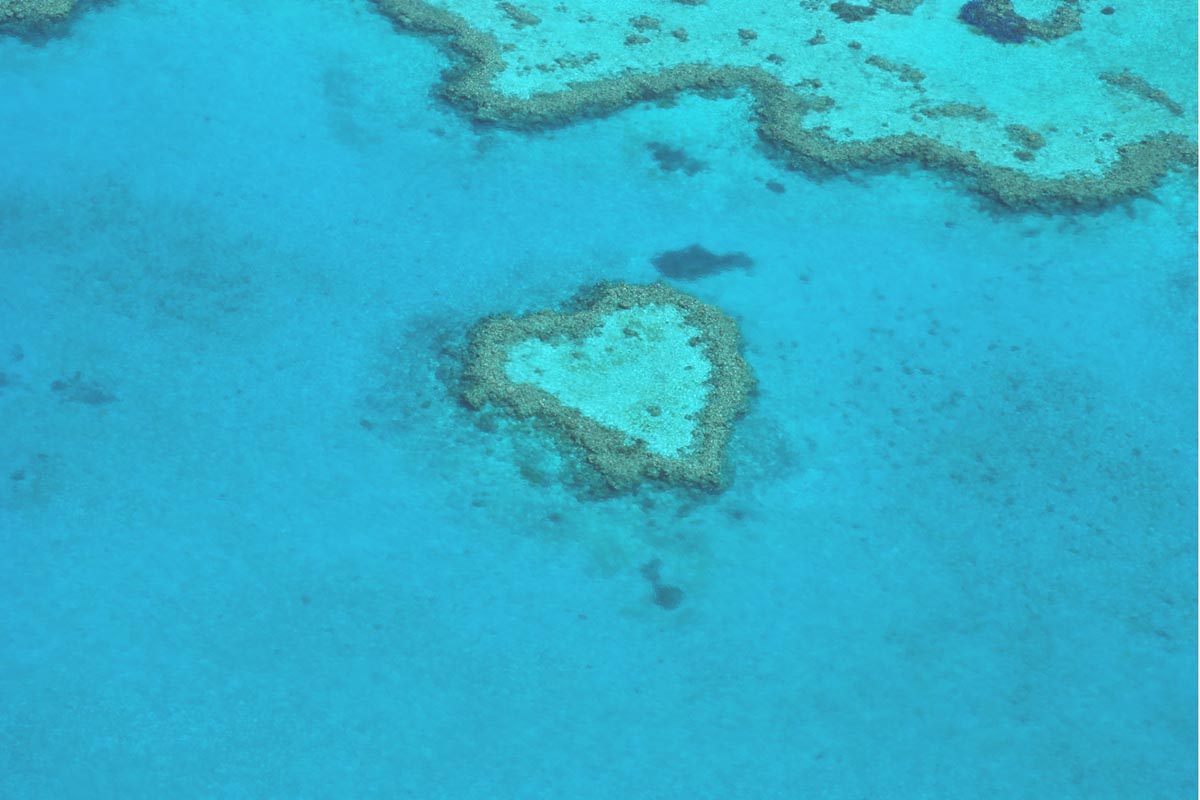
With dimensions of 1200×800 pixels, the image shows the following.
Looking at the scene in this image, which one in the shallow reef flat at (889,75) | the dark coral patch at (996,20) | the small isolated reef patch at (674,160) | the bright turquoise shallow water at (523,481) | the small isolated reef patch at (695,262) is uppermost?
the dark coral patch at (996,20)

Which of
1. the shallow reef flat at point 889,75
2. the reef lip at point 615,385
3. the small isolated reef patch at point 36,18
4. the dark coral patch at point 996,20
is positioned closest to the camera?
the reef lip at point 615,385

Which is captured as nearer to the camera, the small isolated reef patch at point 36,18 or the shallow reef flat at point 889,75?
the shallow reef flat at point 889,75

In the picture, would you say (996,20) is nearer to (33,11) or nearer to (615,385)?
(615,385)

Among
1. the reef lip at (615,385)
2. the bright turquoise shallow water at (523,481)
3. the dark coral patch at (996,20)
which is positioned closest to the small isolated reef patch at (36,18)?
the bright turquoise shallow water at (523,481)

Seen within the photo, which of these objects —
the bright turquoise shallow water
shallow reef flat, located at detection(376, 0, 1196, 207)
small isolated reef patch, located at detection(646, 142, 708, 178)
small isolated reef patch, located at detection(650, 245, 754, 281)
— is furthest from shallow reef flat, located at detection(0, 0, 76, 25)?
small isolated reef patch, located at detection(650, 245, 754, 281)

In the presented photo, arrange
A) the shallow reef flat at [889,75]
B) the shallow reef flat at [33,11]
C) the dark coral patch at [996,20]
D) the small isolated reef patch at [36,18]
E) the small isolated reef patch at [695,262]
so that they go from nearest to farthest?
the small isolated reef patch at [695,262], the shallow reef flat at [889,75], the small isolated reef patch at [36,18], the shallow reef flat at [33,11], the dark coral patch at [996,20]

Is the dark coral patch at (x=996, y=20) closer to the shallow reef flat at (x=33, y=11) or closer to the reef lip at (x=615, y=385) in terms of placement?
the reef lip at (x=615, y=385)

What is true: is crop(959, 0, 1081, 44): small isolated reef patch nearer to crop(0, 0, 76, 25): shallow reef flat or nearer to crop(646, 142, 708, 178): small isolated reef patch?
crop(646, 142, 708, 178): small isolated reef patch
